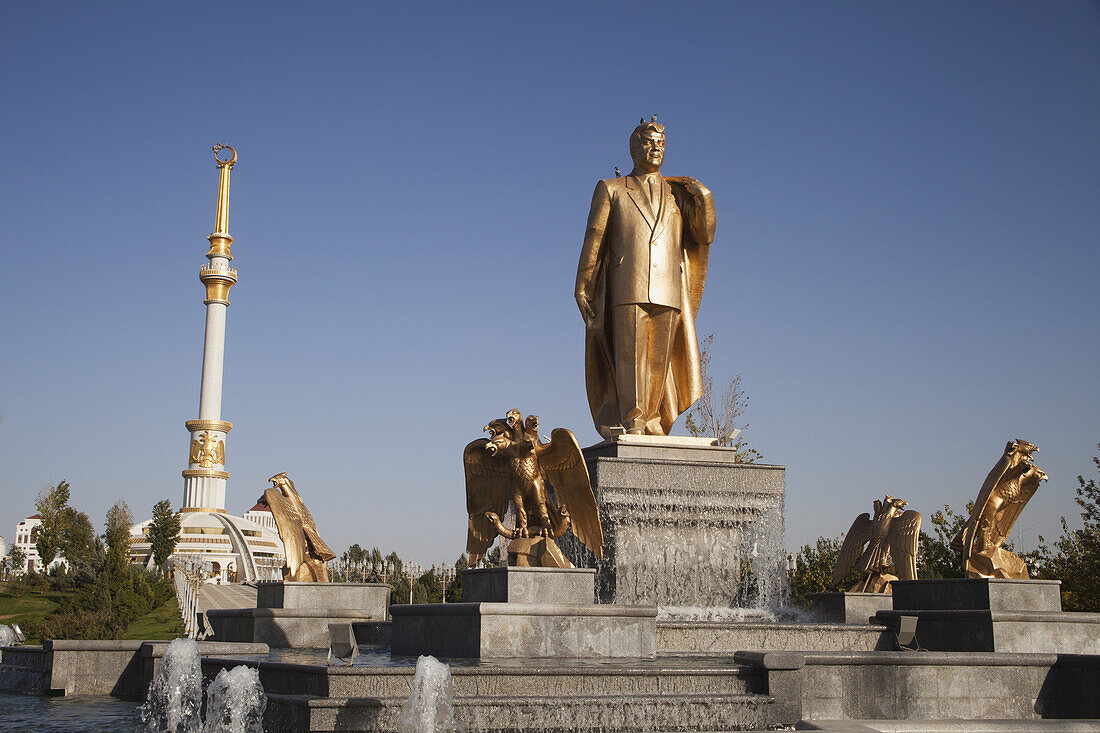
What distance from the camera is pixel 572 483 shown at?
10594 mm

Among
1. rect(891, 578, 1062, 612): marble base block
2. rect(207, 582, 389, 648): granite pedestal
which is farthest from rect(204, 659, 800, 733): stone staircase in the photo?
rect(207, 582, 389, 648): granite pedestal

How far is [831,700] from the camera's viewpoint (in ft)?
27.1

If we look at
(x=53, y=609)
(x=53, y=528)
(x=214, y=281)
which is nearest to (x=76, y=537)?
(x=53, y=528)

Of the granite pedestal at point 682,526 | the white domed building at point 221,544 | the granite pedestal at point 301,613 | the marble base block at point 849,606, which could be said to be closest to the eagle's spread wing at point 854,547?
the marble base block at point 849,606

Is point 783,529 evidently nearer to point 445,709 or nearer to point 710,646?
point 710,646

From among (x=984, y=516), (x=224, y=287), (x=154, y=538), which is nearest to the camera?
(x=984, y=516)

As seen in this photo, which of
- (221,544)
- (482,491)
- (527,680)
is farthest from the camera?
(221,544)

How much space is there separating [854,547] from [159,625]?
21.6 m

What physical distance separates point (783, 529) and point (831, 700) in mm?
4006

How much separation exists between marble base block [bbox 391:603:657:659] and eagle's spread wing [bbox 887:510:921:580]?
4.10m

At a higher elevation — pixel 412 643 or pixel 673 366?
pixel 673 366

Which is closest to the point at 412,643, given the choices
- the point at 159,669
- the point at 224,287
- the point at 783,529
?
the point at 159,669

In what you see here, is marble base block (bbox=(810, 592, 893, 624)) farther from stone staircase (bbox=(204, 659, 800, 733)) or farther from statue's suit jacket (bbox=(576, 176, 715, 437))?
stone staircase (bbox=(204, 659, 800, 733))

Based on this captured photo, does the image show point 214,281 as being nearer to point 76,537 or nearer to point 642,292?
point 76,537
